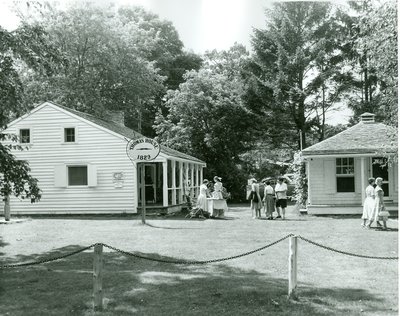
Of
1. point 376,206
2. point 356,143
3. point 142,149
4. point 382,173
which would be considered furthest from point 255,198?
point 142,149

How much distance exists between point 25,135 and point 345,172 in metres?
13.0

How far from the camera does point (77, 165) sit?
21.0 meters

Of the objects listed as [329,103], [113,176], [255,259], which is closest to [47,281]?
→ [255,259]

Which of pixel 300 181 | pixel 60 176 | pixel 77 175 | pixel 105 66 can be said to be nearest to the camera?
pixel 60 176

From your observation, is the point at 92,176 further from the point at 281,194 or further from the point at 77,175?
the point at 281,194

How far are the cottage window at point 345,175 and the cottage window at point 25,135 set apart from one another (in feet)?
40.9

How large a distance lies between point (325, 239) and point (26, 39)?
798cm

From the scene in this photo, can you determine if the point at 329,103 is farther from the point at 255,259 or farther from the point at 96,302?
the point at 96,302

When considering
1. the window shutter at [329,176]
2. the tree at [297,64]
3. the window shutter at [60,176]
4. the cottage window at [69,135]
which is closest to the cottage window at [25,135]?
the cottage window at [69,135]

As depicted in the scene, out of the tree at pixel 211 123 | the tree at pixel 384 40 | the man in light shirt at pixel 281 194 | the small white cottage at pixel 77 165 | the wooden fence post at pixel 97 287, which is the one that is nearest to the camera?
the wooden fence post at pixel 97 287

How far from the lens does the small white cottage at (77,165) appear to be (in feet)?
67.6

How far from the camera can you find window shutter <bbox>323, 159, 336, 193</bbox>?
64.6ft

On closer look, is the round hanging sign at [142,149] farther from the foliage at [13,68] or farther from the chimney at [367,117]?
the chimney at [367,117]

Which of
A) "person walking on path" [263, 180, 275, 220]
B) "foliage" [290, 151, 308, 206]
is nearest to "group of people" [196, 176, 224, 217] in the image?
"person walking on path" [263, 180, 275, 220]
